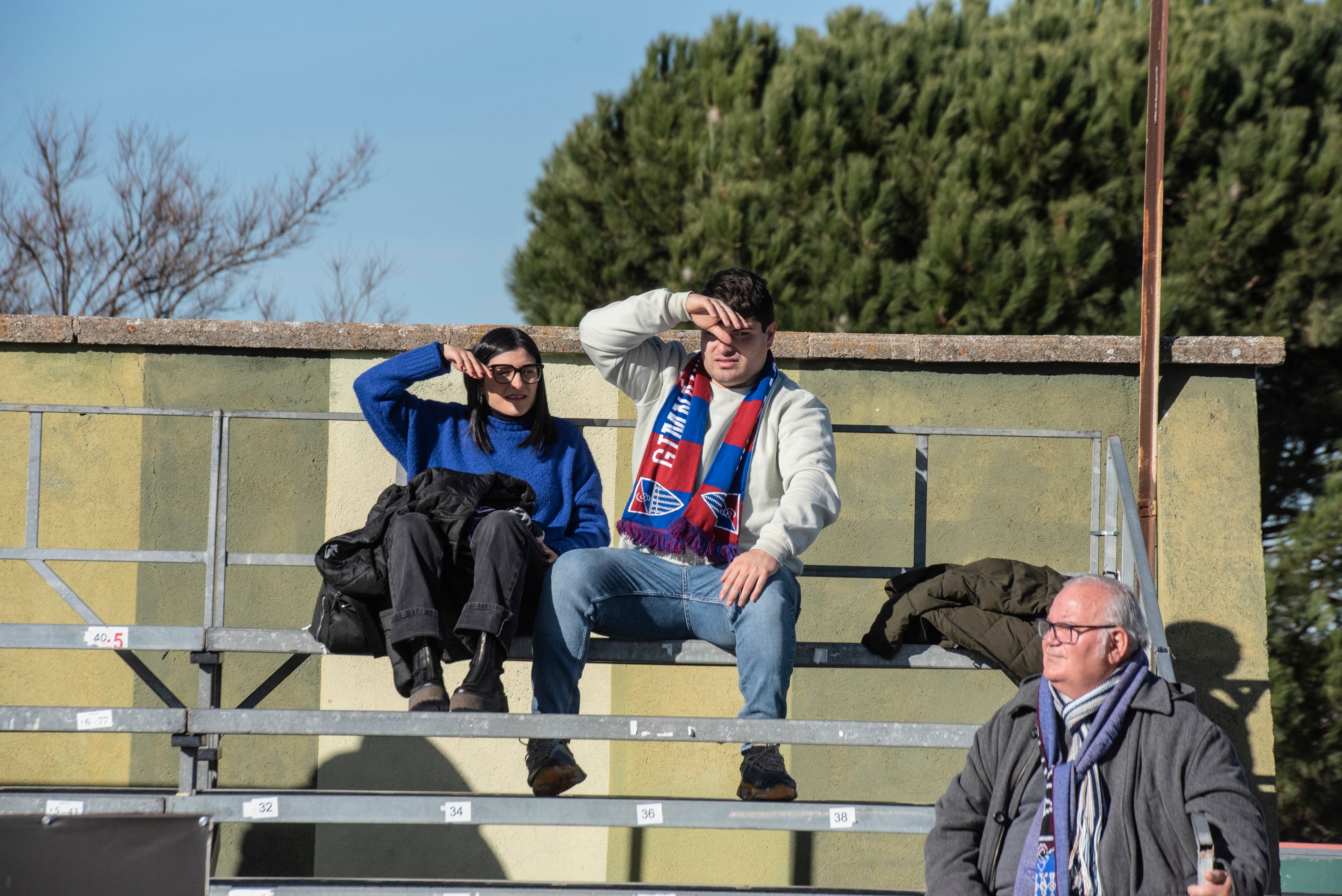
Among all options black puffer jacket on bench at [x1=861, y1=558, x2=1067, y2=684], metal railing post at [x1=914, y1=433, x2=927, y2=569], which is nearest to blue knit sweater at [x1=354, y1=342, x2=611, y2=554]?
black puffer jacket on bench at [x1=861, y1=558, x2=1067, y2=684]

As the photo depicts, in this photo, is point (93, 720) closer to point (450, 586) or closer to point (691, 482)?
point (450, 586)

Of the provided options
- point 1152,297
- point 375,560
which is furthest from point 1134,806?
point 1152,297

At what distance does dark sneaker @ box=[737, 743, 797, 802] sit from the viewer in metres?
2.84

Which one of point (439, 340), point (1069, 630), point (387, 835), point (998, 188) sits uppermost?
point (998, 188)

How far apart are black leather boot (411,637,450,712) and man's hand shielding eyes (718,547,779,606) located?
72 cm

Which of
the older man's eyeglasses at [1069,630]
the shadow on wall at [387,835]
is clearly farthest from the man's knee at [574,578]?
the shadow on wall at [387,835]

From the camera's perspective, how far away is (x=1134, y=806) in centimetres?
230

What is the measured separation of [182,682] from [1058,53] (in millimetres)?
7427

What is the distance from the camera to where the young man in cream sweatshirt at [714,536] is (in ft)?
9.53

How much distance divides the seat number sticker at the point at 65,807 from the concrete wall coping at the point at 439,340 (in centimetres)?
174

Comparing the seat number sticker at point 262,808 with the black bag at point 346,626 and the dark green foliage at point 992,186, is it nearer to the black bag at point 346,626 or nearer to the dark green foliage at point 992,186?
the black bag at point 346,626

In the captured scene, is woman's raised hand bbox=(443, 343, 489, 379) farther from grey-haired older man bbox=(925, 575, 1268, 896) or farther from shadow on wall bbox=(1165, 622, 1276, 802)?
shadow on wall bbox=(1165, 622, 1276, 802)

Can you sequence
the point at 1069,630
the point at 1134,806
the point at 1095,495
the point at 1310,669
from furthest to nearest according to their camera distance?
the point at 1310,669
the point at 1095,495
the point at 1069,630
the point at 1134,806

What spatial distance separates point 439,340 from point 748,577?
1.89 meters
